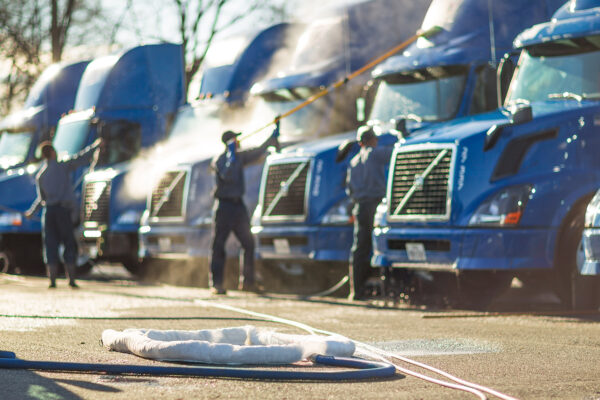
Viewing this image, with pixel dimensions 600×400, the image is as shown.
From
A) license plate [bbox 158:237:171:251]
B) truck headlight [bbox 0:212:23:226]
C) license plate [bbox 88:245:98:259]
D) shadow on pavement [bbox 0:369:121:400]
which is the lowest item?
shadow on pavement [bbox 0:369:121:400]

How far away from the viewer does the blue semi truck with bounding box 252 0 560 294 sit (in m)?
13.8

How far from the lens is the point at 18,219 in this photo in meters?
22.3

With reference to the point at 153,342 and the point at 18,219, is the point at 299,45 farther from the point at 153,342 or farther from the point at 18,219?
the point at 153,342

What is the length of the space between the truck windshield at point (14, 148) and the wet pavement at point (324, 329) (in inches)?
316

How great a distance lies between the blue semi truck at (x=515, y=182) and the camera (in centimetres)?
1138

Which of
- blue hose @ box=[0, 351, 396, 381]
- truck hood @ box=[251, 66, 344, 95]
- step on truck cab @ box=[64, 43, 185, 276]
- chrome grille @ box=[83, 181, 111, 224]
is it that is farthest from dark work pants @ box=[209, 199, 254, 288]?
blue hose @ box=[0, 351, 396, 381]

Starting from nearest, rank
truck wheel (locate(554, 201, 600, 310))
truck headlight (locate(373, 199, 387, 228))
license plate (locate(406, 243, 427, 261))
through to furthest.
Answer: truck wheel (locate(554, 201, 600, 310))
license plate (locate(406, 243, 427, 261))
truck headlight (locate(373, 199, 387, 228))

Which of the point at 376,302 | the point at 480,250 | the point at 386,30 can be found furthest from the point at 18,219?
the point at 480,250

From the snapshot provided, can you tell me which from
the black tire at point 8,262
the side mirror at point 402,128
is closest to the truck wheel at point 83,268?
the black tire at point 8,262

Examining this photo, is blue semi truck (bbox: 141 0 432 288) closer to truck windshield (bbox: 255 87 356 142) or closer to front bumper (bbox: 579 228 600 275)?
truck windshield (bbox: 255 87 356 142)

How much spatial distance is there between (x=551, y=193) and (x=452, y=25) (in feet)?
11.5

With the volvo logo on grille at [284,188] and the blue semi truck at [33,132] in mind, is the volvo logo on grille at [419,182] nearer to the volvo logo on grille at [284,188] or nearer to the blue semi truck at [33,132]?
the volvo logo on grille at [284,188]

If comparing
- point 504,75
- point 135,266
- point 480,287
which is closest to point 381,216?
point 480,287

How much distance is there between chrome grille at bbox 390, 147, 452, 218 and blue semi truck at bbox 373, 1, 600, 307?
1 cm
